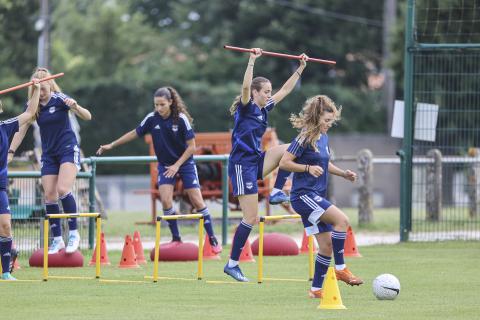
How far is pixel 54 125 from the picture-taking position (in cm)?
1434

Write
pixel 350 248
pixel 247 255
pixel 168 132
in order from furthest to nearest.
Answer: pixel 350 248 → pixel 247 255 → pixel 168 132

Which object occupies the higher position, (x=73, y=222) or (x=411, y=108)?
(x=411, y=108)

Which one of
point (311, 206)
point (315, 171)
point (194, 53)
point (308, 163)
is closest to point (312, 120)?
point (308, 163)

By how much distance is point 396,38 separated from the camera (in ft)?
125

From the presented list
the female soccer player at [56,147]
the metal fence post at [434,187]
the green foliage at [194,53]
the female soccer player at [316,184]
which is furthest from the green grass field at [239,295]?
the green foliage at [194,53]

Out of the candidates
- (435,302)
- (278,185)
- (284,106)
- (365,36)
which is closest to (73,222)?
(278,185)

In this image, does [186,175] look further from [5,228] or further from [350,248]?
[5,228]

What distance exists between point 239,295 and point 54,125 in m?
3.79

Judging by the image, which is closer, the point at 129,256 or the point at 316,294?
the point at 316,294

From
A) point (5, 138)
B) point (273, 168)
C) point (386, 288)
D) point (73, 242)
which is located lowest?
point (386, 288)

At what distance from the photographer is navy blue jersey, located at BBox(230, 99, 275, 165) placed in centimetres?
1319

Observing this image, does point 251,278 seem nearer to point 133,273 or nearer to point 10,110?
point 133,273

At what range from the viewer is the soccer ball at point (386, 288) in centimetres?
1126

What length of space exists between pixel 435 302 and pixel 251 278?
9.18 feet
